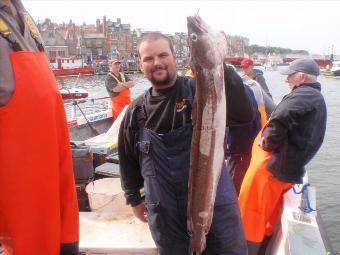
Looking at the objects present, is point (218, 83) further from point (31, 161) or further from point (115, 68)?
point (115, 68)

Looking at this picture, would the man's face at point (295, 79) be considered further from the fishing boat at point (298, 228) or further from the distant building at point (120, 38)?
the distant building at point (120, 38)

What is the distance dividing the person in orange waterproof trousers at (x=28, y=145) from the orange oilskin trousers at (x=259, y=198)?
95.6 inches

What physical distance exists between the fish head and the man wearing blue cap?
6.29ft

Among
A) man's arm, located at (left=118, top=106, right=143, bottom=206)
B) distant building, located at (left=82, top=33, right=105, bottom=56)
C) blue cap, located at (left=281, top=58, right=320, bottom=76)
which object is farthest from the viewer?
distant building, located at (left=82, top=33, right=105, bottom=56)

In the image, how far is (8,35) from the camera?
1677 mm

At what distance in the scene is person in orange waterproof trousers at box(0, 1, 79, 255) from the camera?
163 cm

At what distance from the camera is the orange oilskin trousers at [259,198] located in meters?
3.83

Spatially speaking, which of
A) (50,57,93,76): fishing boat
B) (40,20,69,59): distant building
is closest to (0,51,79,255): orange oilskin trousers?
(50,57,93,76): fishing boat

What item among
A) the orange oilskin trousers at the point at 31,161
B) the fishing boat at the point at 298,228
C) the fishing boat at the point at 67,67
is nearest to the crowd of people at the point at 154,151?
the orange oilskin trousers at the point at 31,161

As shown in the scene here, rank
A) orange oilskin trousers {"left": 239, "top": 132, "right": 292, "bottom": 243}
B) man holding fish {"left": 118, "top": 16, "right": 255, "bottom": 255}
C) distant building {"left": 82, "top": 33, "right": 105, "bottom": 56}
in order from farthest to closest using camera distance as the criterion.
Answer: distant building {"left": 82, "top": 33, "right": 105, "bottom": 56}, orange oilskin trousers {"left": 239, "top": 132, "right": 292, "bottom": 243}, man holding fish {"left": 118, "top": 16, "right": 255, "bottom": 255}

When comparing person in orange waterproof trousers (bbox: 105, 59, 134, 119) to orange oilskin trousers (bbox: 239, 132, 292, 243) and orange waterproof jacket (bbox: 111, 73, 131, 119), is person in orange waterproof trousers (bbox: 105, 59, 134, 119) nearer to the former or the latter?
orange waterproof jacket (bbox: 111, 73, 131, 119)

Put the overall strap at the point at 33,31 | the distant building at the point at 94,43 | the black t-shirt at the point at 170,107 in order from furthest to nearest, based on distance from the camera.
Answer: the distant building at the point at 94,43
the black t-shirt at the point at 170,107
the overall strap at the point at 33,31

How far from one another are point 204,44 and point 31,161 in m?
1.04

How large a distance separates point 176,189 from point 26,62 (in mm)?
1347
